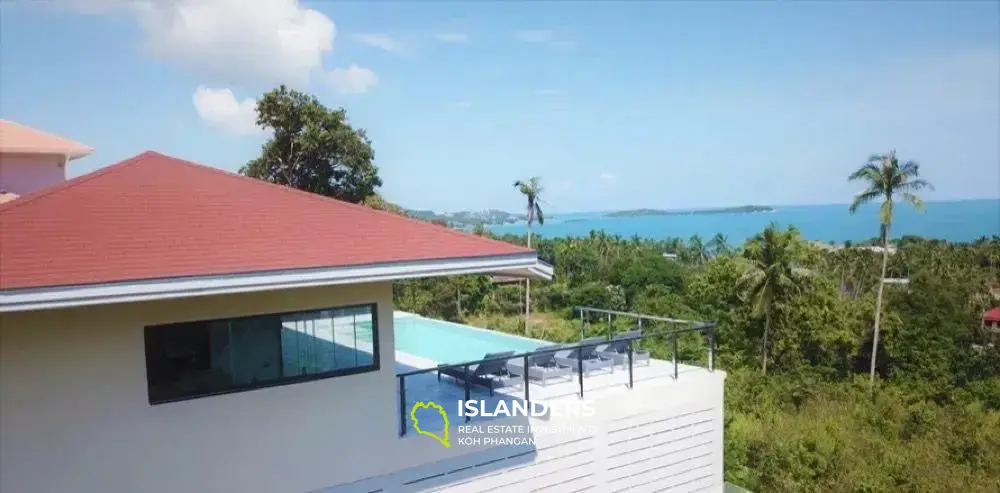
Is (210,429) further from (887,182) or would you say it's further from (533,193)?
(533,193)

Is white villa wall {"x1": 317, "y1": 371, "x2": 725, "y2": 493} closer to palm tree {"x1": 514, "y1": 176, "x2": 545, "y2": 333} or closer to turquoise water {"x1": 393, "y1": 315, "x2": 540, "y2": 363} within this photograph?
turquoise water {"x1": 393, "y1": 315, "x2": 540, "y2": 363}

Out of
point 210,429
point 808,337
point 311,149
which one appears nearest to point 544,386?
point 210,429

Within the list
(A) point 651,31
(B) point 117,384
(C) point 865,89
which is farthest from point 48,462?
(C) point 865,89

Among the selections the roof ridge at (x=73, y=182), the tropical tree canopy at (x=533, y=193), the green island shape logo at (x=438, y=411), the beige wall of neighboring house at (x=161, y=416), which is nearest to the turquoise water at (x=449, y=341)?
the green island shape logo at (x=438, y=411)

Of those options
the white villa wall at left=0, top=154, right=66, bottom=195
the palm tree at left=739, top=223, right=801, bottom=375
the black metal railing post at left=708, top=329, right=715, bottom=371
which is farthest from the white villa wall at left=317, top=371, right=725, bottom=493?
the palm tree at left=739, top=223, right=801, bottom=375

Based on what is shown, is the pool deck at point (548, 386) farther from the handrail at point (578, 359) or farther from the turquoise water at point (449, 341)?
the turquoise water at point (449, 341)
